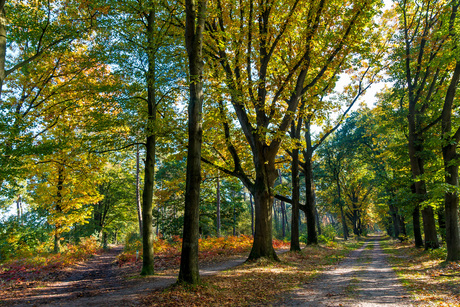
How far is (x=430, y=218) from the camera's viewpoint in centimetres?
1388

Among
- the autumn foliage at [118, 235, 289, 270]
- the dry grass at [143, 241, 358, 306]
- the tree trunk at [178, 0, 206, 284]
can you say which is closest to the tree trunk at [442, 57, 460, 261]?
the dry grass at [143, 241, 358, 306]

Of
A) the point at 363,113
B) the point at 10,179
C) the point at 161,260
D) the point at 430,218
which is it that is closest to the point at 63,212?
the point at 161,260

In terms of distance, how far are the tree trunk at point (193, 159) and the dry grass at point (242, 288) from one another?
52 centimetres

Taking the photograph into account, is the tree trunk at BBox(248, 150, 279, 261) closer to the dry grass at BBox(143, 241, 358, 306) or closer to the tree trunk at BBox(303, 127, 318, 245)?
the dry grass at BBox(143, 241, 358, 306)

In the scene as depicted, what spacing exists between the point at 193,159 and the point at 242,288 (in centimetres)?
376

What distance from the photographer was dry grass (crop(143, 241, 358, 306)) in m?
5.90

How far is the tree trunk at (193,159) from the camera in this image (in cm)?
675

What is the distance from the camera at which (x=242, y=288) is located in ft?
23.6

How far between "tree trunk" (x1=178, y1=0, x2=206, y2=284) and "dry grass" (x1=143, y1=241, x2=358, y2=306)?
521mm

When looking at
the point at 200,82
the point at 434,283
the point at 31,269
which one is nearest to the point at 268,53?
the point at 200,82

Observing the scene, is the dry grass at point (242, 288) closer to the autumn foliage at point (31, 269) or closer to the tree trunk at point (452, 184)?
the tree trunk at point (452, 184)

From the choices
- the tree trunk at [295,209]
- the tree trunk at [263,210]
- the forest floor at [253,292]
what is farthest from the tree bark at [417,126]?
the tree trunk at [263,210]

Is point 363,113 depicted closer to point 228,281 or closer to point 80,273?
point 228,281

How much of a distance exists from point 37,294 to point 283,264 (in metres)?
8.53
